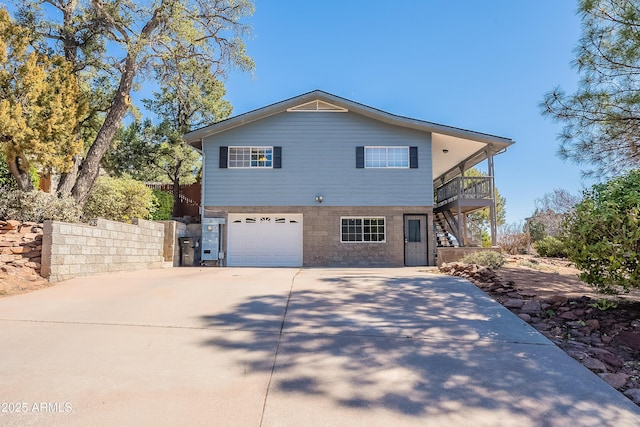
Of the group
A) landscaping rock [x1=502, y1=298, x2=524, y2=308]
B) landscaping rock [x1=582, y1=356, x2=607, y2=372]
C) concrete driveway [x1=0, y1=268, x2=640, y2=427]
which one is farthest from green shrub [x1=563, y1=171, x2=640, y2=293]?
landscaping rock [x1=582, y1=356, x2=607, y2=372]

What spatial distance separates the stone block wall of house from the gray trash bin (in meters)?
1.82

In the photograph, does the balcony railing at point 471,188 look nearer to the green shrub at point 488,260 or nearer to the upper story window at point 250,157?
the green shrub at point 488,260

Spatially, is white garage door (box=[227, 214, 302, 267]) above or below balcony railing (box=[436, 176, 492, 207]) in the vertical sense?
below

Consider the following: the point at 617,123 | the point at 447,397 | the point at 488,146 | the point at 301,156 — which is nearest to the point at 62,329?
the point at 447,397

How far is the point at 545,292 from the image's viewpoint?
5.91m

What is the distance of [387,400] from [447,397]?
46 centimetres

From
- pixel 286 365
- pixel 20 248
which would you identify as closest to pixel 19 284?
pixel 20 248

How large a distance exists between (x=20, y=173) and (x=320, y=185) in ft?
27.7

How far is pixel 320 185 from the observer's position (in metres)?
14.1

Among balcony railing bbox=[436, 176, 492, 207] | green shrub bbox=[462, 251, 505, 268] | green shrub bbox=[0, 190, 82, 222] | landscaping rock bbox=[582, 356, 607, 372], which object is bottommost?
landscaping rock bbox=[582, 356, 607, 372]

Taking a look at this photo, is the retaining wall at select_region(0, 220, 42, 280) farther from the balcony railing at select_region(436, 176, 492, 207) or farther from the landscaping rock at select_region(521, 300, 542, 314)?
the balcony railing at select_region(436, 176, 492, 207)

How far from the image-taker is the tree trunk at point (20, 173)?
853 cm

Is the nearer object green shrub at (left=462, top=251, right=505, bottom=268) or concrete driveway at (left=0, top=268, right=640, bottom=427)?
concrete driveway at (left=0, top=268, right=640, bottom=427)

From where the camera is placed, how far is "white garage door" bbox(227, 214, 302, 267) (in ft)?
46.3
